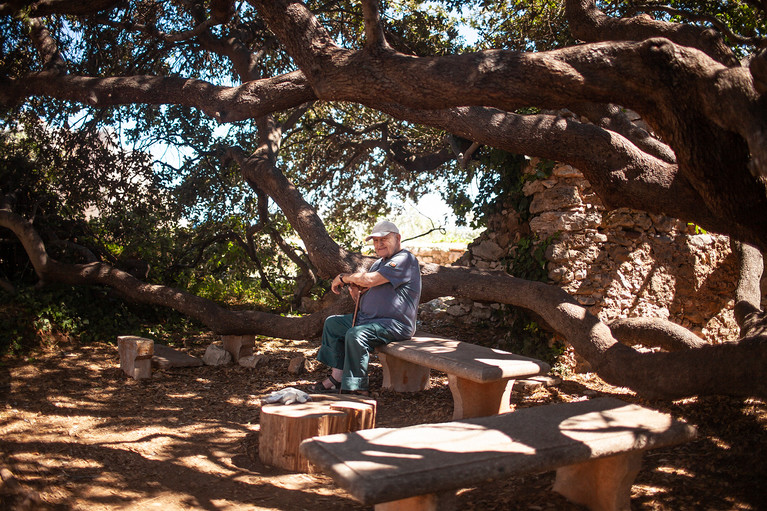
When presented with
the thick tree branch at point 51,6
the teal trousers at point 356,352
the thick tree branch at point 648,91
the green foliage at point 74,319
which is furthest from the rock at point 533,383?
the thick tree branch at point 51,6

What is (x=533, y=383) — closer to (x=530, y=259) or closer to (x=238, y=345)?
(x=530, y=259)

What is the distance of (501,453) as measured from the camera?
2570 millimetres

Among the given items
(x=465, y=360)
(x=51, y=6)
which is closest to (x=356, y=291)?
(x=465, y=360)

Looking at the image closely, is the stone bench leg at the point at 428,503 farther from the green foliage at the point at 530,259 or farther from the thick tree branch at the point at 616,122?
the green foliage at the point at 530,259

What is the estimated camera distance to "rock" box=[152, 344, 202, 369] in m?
6.27

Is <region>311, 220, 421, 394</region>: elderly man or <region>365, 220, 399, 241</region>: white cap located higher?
<region>365, 220, 399, 241</region>: white cap

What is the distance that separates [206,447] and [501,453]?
8.42ft

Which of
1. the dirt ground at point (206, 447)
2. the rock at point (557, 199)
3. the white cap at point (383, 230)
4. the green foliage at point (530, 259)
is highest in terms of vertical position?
the rock at point (557, 199)

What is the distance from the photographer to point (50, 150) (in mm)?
7934

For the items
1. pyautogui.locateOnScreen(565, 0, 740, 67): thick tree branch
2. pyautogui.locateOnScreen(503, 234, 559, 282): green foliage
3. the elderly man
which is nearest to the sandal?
the elderly man

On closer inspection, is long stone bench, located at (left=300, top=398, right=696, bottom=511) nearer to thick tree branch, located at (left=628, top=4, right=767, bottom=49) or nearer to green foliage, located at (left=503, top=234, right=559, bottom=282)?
green foliage, located at (left=503, top=234, right=559, bottom=282)

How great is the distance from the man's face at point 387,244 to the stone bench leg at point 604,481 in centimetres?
259

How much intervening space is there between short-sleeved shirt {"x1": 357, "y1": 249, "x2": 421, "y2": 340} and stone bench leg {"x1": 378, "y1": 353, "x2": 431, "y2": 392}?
530 mm

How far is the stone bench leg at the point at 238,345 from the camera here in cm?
674
